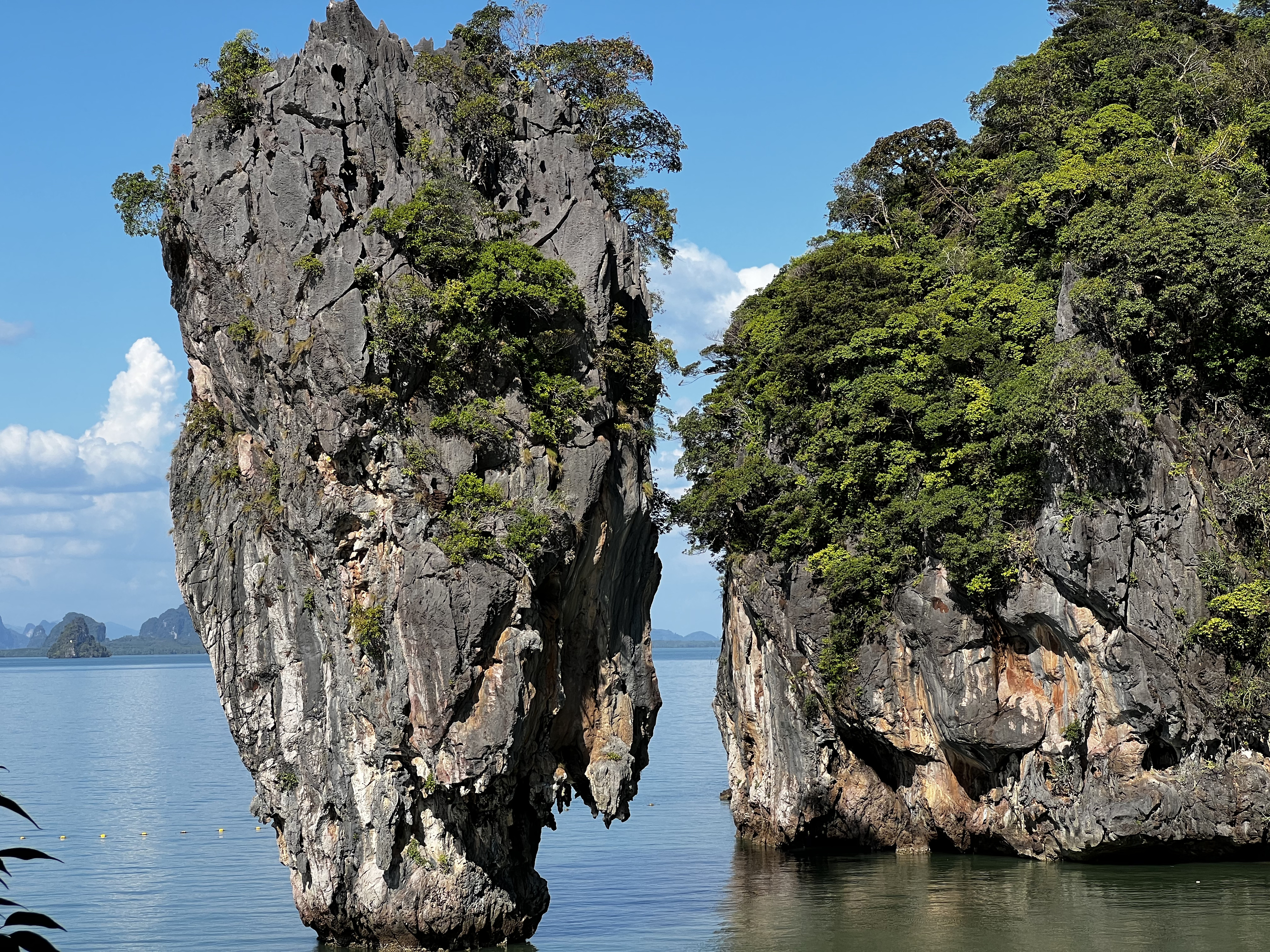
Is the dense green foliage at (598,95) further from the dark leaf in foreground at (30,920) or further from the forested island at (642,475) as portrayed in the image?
the dark leaf in foreground at (30,920)

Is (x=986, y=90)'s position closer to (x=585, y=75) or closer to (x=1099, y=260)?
(x=1099, y=260)

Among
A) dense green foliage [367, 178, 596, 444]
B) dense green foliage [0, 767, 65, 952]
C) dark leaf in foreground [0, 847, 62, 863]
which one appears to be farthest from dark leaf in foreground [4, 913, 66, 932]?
dense green foliage [367, 178, 596, 444]

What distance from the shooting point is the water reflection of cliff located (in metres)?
22.0

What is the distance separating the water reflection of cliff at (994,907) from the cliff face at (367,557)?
4.61 meters

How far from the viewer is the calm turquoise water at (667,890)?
2295 cm

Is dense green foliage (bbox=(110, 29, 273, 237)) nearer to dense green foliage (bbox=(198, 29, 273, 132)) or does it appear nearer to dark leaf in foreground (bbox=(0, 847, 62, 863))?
dense green foliage (bbox=(198, 29, 273, 132))

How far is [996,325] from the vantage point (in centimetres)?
2930

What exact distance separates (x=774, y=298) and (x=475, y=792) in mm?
17783

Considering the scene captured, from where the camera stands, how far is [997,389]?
27.8 meters

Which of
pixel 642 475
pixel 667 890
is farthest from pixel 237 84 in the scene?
pixel 667 890

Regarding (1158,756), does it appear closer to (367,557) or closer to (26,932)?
(367,557)

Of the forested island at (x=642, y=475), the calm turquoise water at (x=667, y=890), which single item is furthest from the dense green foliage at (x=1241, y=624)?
the calm turquoise water at (x=667, y=890)

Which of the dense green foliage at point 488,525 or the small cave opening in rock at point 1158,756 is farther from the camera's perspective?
the small cave opening in rock at point 1158,756

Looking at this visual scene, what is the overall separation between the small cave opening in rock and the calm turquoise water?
2.32 meters
